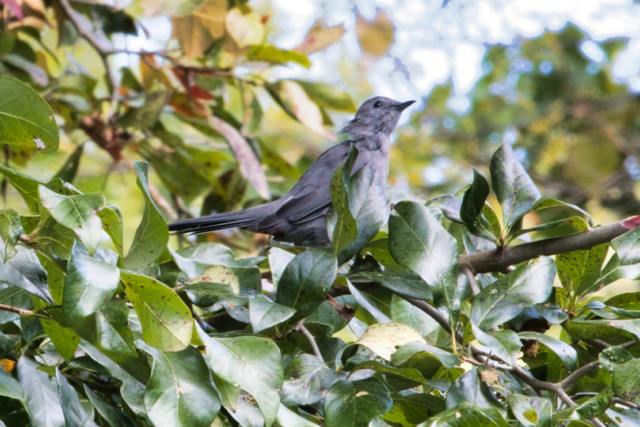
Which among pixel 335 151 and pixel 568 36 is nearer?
pixel 335 151

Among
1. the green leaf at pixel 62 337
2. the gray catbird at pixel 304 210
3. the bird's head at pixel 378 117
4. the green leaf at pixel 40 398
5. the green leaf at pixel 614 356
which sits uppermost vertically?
the green leaf at pixel 614 356

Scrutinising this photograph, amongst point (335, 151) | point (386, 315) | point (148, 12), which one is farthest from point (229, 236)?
point (386, 315)

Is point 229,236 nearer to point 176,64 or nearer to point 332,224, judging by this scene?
point 176,64

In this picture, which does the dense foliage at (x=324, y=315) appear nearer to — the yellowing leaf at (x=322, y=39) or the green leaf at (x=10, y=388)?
the green leaf at (x=10, y=388)

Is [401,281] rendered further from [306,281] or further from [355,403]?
[355,403]

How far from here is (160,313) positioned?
146cm

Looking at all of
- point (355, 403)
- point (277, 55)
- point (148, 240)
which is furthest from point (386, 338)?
point (277, 55)

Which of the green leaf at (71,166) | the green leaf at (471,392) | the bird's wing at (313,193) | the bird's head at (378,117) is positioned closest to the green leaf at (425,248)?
the green leaf at (471,392)

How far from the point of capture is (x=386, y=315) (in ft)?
6.66

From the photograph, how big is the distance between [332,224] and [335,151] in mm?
2818

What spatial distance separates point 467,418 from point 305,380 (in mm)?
332

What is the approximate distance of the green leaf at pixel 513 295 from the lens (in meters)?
1.79

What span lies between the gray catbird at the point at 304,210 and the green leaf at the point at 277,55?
0.51 metres

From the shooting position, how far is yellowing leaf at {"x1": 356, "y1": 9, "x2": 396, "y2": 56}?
488 cm
